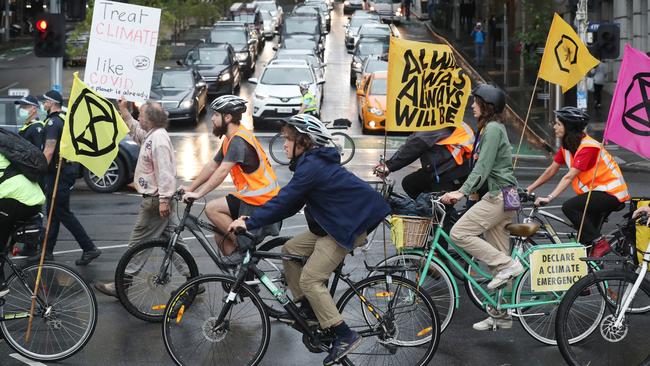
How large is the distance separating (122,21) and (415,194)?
3215 millimetres

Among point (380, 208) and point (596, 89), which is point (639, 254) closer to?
point (380, 208)

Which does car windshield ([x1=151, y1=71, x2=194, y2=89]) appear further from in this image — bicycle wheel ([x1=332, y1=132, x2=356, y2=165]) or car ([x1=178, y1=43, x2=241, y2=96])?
bicycle wheel ([x1=332, y1=132, x2=356, y2=165])

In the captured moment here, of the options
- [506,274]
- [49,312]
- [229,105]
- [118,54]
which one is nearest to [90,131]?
[229,105]

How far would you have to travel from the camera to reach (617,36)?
2098cm

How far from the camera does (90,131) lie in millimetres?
8352

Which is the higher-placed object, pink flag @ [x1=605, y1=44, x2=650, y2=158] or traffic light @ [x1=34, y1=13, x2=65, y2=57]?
traffic light @ [x1=34, y1=13, x2=65, y2=57]

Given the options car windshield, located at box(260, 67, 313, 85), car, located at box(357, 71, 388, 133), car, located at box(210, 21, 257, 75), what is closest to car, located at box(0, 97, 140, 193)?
car, located at box(357, 71, 388, 133)

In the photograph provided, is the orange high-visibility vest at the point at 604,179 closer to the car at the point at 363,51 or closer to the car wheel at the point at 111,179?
the car wheel at the point at 111,179

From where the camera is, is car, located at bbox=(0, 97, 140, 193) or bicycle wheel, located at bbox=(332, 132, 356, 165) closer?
car, located at bbox=(0, 97, 140, 193)

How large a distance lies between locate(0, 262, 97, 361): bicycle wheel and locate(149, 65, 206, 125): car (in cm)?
1886

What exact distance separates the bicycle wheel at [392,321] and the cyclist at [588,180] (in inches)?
82.8

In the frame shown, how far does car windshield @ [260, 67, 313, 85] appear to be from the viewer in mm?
29047

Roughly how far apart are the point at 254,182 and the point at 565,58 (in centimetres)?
394

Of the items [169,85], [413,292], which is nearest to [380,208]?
[413,292]
